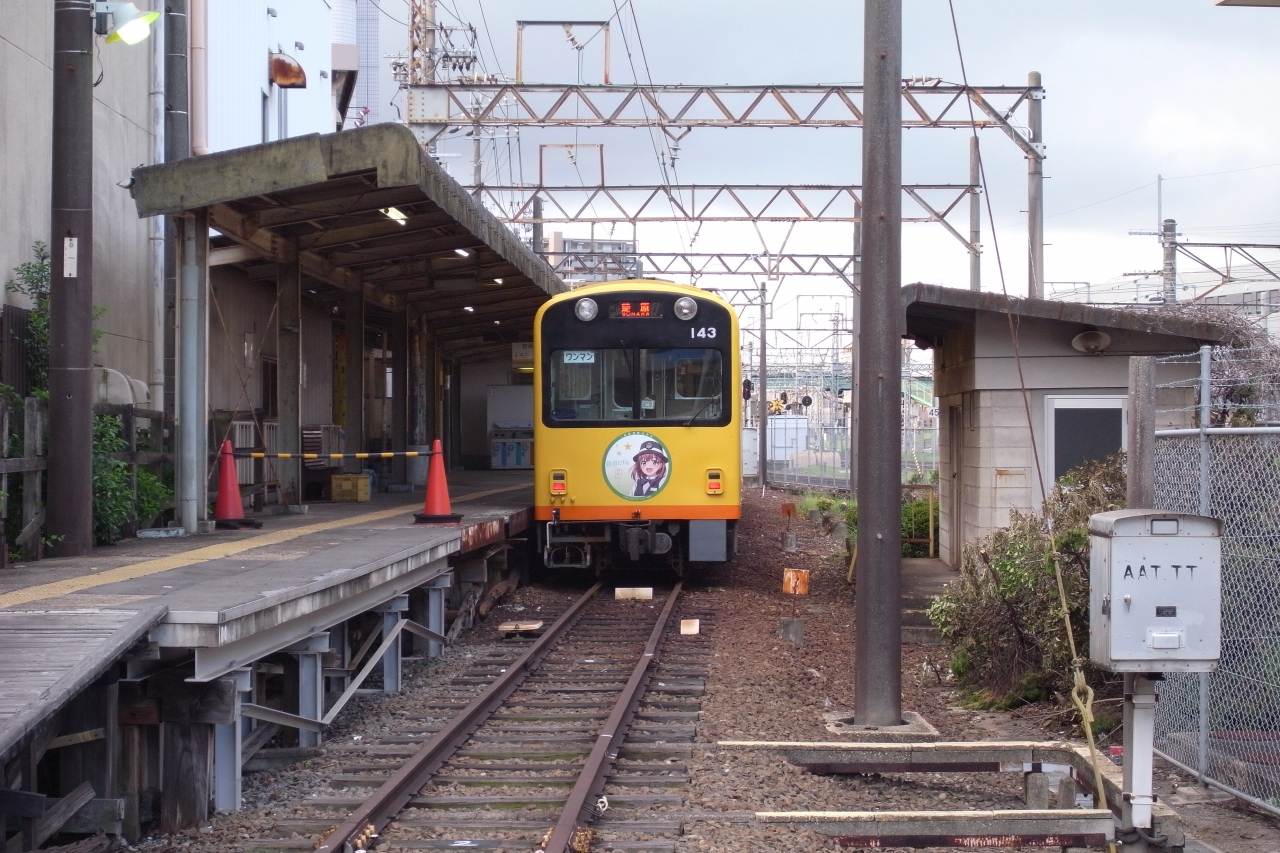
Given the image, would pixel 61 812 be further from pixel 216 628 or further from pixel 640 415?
pixel 640 415

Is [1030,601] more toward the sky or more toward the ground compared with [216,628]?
more toward the ground

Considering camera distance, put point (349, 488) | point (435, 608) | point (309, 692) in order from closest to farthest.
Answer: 1. point (309, 692)
2. point (435, 608)
3. point (349, 488)

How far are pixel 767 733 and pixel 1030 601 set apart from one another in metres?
1.97

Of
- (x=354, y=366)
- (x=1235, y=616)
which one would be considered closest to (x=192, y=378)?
(x=354, y=366)

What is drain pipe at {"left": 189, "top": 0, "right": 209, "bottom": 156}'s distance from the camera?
14.3 meters

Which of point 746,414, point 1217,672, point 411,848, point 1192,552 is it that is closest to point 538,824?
point 411,848

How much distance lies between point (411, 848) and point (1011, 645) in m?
4.42

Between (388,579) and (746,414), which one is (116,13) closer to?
(388,579)

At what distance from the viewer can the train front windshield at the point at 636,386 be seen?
12.6 m

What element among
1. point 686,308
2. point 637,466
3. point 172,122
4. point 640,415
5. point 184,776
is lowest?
point 184,776

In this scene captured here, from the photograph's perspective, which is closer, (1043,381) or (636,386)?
(1043,381)

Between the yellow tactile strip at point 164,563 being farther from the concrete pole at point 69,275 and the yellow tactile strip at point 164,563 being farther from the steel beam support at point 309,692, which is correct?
the steel beam support at point 309,692

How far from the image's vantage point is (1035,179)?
17.1 m

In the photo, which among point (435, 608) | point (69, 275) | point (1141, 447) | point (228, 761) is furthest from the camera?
point (435, 608)
